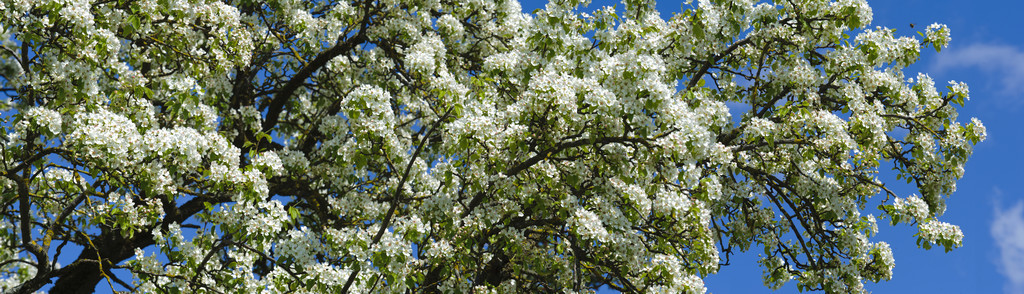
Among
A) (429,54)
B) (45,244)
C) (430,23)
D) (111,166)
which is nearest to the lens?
(111,166)

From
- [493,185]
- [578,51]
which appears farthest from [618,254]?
[578,51]

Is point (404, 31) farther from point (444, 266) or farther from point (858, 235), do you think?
point (858, 235)

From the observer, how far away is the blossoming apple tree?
383 inches

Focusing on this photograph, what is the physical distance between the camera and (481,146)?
1002cm

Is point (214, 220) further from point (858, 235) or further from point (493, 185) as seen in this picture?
point (858, 235)

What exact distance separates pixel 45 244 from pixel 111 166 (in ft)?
10.6

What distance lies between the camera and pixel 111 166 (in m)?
9.73

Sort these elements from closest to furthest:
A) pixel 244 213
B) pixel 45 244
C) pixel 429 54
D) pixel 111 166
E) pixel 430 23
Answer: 1. pixel 111 166
2. pixel 244 213
3. pixel 45 244
4. pixel 429 54
5. pixel 430 23

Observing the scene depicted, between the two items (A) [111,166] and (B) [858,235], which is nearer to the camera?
(A) [111,166]

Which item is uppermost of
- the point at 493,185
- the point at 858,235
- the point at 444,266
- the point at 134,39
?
the point at 134,39

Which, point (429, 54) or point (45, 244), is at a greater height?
point (429, 54)

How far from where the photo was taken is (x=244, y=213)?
10844 mm

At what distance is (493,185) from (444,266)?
1.07 meters

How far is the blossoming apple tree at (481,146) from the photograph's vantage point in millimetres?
9734
